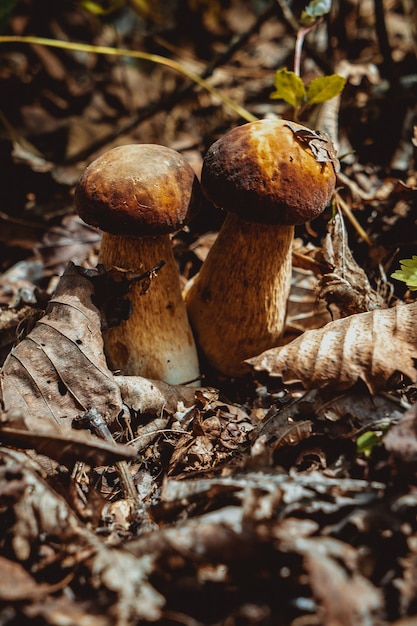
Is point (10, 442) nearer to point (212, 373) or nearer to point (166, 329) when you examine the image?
point (166, 329)

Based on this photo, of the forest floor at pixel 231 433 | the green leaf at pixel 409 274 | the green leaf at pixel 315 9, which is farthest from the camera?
the green leaf at pixel 315 9

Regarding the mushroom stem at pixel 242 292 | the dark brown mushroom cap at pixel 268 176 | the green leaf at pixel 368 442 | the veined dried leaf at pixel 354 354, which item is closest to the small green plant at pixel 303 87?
the dark brown mushroom cap at pixel 268 176

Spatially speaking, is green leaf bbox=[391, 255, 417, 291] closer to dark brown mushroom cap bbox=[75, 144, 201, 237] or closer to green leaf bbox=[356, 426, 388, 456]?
green leaf bbox=[356, 426, 388, 456]

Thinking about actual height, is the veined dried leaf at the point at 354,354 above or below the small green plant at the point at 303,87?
below

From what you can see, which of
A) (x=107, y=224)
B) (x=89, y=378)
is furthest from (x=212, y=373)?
(x=107, y=224)

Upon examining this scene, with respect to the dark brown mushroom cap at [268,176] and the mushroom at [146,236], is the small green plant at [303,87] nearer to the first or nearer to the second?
the dark brown mushroom cap at [268,176]

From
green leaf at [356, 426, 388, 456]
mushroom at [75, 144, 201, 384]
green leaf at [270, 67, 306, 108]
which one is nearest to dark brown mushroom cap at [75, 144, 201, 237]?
mushroom at [75, 144, 201, 384]

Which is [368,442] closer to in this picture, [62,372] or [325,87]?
[62,372]
